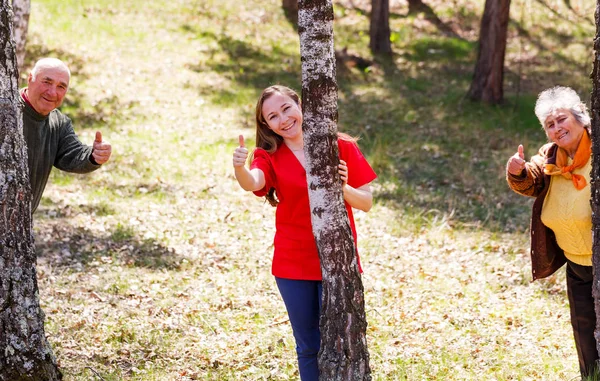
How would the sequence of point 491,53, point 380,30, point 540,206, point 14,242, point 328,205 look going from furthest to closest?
point 380,30
point 491,53
point 540,206
point 14,242
point 328,205

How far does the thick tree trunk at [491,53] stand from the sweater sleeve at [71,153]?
33.3 ft

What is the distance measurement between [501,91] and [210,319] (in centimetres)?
960

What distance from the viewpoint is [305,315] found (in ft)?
13.4

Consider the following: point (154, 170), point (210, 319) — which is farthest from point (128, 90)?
point (210, 319)

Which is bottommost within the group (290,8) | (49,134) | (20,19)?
(49,134)

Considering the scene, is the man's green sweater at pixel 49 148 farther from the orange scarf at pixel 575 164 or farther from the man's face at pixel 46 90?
the orange scarf at pixel 575 164

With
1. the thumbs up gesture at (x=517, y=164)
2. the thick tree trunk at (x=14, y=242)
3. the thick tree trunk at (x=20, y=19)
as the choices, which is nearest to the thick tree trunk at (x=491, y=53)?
the thick tree trunk at (x=20, y=19)

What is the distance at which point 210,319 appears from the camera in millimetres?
6332

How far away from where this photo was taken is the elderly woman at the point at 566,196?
4.31 meters

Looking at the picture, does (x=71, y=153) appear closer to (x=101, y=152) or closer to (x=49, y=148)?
(x=49, y=148)

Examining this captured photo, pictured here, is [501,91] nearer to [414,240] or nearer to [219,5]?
[414,240]

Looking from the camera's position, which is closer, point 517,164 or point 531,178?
point 517,164

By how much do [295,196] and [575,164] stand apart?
1.61m

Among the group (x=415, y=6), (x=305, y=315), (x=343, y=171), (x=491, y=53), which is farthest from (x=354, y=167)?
(x=415, y=6)
